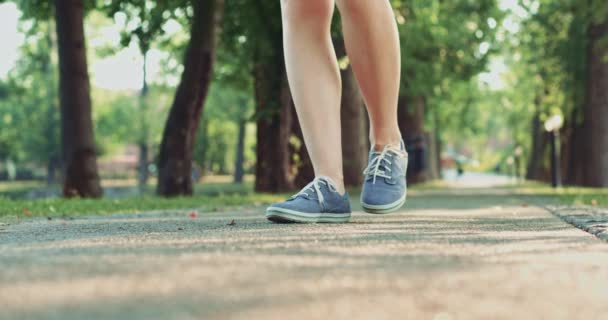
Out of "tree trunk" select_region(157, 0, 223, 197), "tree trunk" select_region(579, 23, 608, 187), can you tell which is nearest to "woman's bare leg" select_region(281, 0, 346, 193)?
"tree trunk" select_region(157, 0, 223, 197)

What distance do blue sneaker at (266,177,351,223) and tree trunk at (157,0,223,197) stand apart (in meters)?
9.30

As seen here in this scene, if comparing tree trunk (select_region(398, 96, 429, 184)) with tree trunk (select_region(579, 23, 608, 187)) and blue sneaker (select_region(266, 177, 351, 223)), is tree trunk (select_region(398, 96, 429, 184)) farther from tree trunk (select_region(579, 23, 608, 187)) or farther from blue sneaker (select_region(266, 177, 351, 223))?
blue sneaker (select_region(266, 177, 351, 223))

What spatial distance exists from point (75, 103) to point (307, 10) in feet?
29.6

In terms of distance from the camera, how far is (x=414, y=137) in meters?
25.2

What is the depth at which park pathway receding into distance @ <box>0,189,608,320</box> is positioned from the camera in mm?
1609

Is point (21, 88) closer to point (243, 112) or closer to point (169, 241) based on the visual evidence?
point (243, 112)

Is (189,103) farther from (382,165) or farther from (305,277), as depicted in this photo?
(305,277)

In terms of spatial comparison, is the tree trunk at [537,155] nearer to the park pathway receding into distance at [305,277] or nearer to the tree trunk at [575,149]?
the tree trunk at [575,149]

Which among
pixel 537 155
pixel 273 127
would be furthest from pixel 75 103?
pixel 537 155

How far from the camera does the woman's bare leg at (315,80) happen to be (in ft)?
13.2

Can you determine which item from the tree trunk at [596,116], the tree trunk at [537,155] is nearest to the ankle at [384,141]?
the tree trunk at [596,116]

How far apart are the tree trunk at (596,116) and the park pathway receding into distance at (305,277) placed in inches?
643

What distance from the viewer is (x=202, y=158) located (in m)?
50.6

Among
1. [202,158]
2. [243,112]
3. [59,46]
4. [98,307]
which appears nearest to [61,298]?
[98,307]
